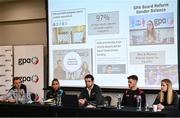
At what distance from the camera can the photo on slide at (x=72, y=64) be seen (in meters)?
7.07

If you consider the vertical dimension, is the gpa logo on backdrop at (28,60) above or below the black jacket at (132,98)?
above

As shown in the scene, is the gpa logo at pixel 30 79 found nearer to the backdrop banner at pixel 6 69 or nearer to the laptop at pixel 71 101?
the backdrop banner at pixel 6 69

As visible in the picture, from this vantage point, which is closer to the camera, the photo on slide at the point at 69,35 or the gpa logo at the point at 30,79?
the photo on slide at the point at 69,35

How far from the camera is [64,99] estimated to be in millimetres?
4898

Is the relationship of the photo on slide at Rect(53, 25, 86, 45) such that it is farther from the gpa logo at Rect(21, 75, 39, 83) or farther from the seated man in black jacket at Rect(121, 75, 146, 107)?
the seated man in black jacket at Rect(121, 75, 146, 107)

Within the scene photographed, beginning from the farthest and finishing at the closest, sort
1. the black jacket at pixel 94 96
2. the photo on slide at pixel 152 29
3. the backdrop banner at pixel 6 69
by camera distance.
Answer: the backdrop banner at pixel 6 69, the photo on slide at pixel 152 29, the black jacket at pixel 94 96

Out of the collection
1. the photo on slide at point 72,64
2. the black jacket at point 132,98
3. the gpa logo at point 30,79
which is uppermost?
the photo on slide at point 72,64

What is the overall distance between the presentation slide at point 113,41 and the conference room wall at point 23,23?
28.5 inches

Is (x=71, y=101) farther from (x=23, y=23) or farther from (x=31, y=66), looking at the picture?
(x=23, y=23)

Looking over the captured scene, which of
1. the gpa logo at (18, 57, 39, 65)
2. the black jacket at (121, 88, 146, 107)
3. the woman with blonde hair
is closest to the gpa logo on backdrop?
the gpa logo at (18, 57, 39, 65)

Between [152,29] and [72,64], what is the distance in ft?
6.10

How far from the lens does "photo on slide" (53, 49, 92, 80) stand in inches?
278

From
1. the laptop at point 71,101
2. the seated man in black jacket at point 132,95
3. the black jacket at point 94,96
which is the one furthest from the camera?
the black jacket at point 94,96

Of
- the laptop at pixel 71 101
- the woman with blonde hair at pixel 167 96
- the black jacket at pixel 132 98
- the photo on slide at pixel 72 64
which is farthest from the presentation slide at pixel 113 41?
the laptop at pixel 71 101
